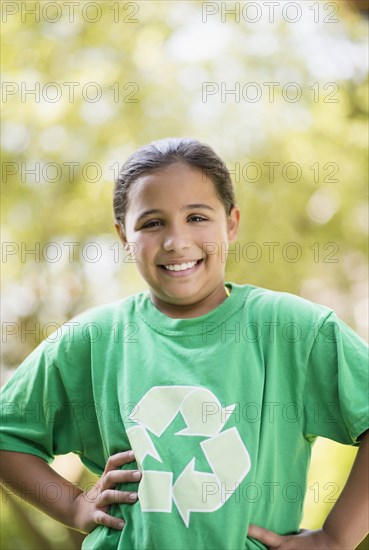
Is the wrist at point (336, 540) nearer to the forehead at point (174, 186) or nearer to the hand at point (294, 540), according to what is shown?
the hand at point (294, 540)

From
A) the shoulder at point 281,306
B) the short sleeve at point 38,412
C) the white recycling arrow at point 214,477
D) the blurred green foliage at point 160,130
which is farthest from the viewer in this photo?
the blurred green foliage at point 160,130

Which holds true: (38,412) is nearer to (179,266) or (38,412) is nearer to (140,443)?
(140,443)

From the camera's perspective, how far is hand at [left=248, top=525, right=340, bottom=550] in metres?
1.41

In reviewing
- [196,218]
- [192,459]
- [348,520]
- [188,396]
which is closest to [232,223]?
[196,218]

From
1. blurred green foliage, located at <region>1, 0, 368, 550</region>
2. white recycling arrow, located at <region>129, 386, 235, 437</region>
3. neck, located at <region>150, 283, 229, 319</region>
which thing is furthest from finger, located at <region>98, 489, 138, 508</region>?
blurred green foliage, located at <region>1, 0, 368, 550</region>

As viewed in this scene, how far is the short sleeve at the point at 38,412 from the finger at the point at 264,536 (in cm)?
42

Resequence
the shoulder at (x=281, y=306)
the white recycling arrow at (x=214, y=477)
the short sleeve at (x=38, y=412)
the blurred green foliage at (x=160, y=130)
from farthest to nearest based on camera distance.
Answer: the blurred green foliage at (x=160, y=130) → the short sleeve at (x=38, y=412) → the shoulder at (x=281, y=306) → the white recycling arrow at (x=214, y=477)

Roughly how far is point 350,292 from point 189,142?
3.62 metres

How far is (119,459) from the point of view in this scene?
58.7 inches

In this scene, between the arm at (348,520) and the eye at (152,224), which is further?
the eye at (152,224)

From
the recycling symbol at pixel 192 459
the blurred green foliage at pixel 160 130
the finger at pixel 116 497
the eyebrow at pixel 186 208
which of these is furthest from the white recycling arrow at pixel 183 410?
the blurred green foliage at pixel 160 130

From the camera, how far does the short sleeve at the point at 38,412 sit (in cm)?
163

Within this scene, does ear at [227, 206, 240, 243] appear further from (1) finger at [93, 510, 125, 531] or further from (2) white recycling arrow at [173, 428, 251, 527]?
(1) finger at [93, 510, 125, 531]

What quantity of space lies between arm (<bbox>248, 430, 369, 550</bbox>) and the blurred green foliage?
3.31 metres
